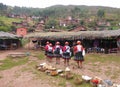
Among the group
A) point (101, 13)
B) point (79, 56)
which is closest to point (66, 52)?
point (79, 56)

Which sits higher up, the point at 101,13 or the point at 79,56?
the point at 101,13

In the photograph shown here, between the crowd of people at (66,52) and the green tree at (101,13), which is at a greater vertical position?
the green tree at (101,13)

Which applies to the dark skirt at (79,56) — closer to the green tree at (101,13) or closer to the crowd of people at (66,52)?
the crowd of people at (66,52)

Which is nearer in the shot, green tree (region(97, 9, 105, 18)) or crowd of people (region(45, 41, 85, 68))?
crowd of people (region(45, 41, 85, 68))

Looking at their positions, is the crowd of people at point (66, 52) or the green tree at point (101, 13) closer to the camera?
the crowd of people at point (66, 52)

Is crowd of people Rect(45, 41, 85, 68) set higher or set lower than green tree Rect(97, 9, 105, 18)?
lower

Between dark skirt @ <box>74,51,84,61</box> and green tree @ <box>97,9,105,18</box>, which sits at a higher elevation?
green tree @ <box>97,9,105,18</box>

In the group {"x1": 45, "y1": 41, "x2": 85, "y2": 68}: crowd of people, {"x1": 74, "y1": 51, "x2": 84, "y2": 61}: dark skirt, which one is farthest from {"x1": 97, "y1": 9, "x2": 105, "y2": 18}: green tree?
{"x1": 74, "y1": 51, "x2": 84, "y2": 61}: dark skirt

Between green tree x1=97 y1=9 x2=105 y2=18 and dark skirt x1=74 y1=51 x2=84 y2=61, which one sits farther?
green tree x1=97 y1=9 x2=105 y2=18

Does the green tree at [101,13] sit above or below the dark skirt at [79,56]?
above

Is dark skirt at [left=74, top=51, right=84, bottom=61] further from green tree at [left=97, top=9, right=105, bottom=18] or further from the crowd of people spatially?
green tree at [left=97, top=9, right=105, bottom=18]

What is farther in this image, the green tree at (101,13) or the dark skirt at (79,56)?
the green tree at (101,13)

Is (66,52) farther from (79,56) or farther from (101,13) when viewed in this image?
(101,13)

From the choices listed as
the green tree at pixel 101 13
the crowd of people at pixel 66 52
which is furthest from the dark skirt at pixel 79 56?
the green tree at pixel 101 13
